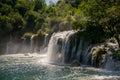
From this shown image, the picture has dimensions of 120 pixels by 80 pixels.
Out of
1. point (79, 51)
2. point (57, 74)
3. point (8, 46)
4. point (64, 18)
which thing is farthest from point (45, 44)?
point (57, 74)

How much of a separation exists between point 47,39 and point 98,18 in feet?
73.7

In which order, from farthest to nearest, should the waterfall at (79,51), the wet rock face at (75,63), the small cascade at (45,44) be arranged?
the small cascade at (45,44)
the wet rock face at (75,63)
the waterfall at (79,51)

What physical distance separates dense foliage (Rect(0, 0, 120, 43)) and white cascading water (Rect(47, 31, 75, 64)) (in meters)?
2.50

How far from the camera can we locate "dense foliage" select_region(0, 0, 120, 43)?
131 ft

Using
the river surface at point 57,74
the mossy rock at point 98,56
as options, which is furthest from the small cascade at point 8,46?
the mossy rock at point 98,56

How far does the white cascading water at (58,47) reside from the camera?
48.0m

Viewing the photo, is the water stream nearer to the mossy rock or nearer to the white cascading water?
the white cascading water

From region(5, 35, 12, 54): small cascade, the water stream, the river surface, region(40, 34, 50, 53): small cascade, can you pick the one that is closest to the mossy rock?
the water stream

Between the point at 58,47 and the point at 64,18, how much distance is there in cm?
1744

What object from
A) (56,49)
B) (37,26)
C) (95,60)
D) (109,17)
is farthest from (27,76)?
(37,26)

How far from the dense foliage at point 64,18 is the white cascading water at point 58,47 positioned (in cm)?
250

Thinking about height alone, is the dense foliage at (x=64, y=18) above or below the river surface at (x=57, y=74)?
above

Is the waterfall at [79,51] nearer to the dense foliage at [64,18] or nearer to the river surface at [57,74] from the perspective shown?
the dense foliage at [64,18]

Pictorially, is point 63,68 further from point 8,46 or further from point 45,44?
point 8,46
